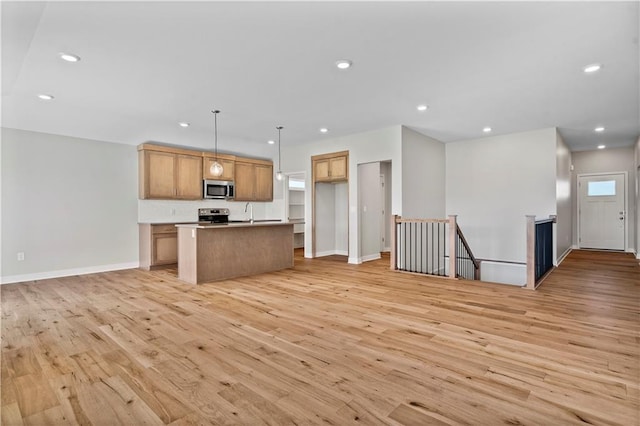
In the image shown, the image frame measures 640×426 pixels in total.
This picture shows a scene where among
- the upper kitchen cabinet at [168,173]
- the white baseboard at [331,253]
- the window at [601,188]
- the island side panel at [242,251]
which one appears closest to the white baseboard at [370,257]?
the white baseboard at [331,253]

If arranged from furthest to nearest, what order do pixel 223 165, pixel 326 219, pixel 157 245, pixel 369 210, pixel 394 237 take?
pixel 326 219
pixel 223 165
pixel 369 210
pixel 157 245
pixel 394 237

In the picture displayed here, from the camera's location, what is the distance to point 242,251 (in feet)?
18.4

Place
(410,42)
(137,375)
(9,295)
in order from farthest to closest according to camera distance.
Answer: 1. (9,295)
2. (410,42)
3. (137,375)

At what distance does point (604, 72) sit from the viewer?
359 cm

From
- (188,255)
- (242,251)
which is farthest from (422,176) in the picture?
(188,255)

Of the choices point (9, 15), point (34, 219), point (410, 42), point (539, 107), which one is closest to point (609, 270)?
point (539, 107)

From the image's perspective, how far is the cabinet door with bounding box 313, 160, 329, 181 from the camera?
7170mm

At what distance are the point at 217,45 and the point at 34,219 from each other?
16.5 feet

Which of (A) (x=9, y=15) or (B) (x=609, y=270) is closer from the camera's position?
(A) (x=9, y=15)

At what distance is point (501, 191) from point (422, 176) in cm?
170

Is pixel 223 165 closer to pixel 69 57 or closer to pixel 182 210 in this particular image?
pixel 182 210

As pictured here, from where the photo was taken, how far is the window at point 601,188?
8.14 metres

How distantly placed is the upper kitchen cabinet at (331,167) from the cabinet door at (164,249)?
3.24 metres

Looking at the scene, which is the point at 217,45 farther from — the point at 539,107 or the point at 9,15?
the point at 539,107
